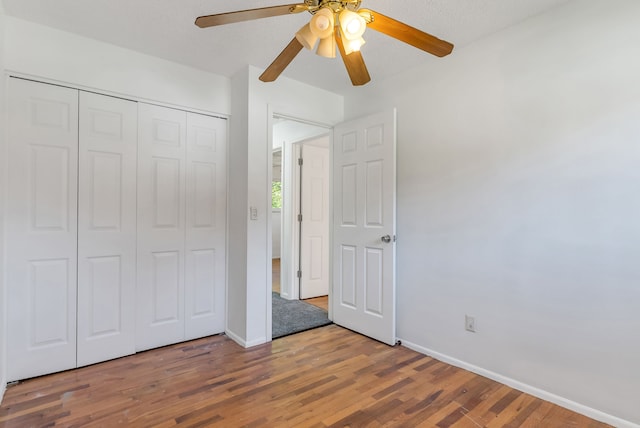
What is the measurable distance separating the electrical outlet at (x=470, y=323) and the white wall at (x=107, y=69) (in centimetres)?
263

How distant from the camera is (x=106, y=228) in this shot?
7.94 feet

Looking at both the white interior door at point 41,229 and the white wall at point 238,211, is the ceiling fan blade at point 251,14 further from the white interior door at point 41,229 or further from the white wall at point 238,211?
the white interior door at point 41,229

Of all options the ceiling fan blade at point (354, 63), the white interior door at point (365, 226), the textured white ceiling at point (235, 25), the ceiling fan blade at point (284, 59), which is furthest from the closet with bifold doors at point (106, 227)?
the ceiling fan blade at point (354, 63)

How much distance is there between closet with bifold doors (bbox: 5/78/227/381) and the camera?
2.14 meters

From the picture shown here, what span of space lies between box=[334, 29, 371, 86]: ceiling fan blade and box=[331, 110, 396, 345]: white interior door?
1.08 metres

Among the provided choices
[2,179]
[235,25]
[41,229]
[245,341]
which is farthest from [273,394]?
[235,25]

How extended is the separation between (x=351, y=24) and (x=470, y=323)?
2.09 metres

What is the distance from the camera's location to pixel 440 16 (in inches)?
79.2

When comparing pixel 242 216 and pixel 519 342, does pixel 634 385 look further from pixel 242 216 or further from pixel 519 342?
pixel 242 216

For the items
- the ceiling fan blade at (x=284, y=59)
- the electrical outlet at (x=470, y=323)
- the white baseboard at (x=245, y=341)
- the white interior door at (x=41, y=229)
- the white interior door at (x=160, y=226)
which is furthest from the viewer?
the white baseboard at (x=245, y=341)

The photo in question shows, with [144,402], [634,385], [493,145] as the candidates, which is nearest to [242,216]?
[144,402]

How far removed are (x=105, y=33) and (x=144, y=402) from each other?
95.4 inches

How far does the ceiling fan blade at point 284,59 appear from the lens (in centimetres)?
150

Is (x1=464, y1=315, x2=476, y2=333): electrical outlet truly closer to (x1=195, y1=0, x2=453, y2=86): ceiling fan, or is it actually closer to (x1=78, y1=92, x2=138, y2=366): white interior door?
(x1=195, y1=0, x2=453, y2=86): ceiling fan
